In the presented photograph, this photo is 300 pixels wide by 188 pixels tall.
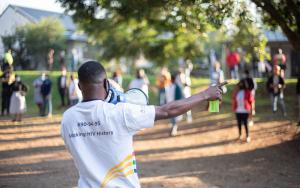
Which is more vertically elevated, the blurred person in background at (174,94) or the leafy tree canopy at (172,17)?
the leafy tree canopy at (172,17)

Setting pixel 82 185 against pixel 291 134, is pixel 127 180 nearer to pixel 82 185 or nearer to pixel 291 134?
pixel 82 185

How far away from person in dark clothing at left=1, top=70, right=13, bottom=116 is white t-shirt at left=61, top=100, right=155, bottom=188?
11.4m

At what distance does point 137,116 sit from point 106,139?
265mm

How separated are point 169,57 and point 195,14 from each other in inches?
350

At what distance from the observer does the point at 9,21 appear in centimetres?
820

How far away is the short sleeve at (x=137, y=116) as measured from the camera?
9.86 ft

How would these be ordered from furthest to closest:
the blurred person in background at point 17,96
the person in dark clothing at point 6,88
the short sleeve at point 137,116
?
the blurred person in background at point 17,96 → the person in dark clothing at point 6,88 → the short sleeve at point 137,116

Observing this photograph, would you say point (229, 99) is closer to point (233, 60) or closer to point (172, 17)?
point (233, 60)

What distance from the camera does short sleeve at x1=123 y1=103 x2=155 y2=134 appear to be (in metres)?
3.01

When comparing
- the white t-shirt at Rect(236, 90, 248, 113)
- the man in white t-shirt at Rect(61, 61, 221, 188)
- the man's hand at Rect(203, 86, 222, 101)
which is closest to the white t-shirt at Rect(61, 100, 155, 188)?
the man in white t-shirt at Rect(61, 61, 221, 188)

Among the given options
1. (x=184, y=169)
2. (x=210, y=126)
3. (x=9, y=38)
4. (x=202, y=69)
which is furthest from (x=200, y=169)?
(x=202, y=69)

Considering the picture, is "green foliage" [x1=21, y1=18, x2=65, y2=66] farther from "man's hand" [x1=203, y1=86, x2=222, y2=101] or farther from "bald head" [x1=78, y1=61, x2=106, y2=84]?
"man's hand" [x1=203, y1=86, x2=222, y2=101]

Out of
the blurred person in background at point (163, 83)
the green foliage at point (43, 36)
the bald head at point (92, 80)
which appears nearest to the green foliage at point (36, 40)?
the green foliage at point (43, 36)

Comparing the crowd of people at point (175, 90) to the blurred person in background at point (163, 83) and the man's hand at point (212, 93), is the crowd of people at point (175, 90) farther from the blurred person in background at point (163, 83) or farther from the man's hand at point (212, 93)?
the man's hand at point (212, 93)
